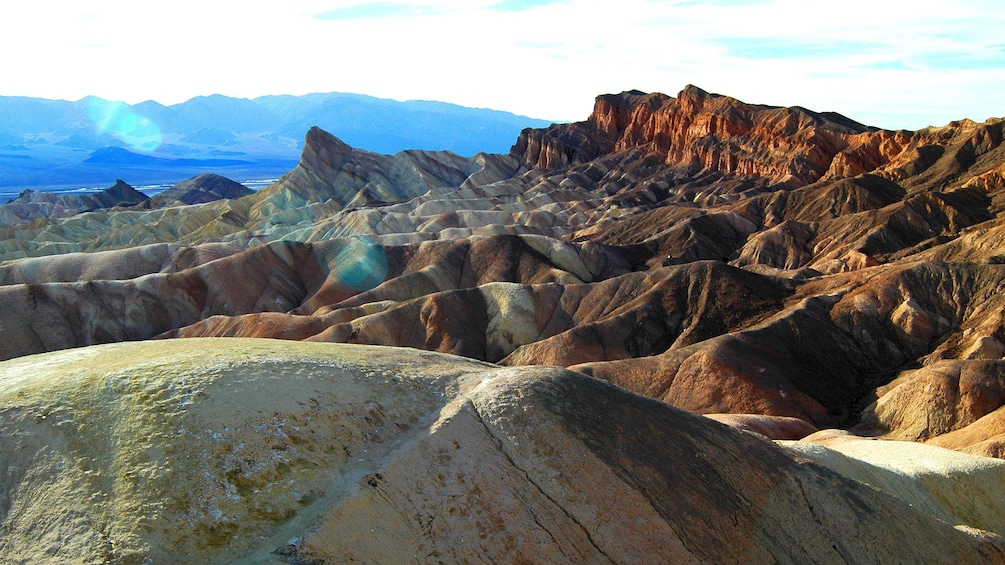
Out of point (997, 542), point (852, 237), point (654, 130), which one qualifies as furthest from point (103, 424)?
point (654, 130)

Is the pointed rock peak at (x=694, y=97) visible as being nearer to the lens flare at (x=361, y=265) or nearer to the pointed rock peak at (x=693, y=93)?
the pointed rock peak at (x=693, y=93)

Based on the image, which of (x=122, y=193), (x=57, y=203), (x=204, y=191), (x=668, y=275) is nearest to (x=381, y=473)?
(x=668, y=275)

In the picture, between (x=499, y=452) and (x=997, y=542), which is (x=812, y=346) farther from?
(x=499, y=452)

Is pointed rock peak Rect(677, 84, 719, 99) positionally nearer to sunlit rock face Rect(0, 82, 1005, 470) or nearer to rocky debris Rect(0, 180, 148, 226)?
sunlit rock face Rect(0, 82, 1005, 470)

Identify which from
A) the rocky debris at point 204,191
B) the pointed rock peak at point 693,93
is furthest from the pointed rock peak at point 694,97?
the rocky debris at point 204,191

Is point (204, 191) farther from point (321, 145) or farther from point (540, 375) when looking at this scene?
point (540, 375)

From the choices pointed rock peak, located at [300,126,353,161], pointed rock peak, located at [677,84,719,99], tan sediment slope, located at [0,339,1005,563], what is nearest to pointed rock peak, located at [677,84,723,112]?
pointed rock peak, located at [677,84,719,99]
